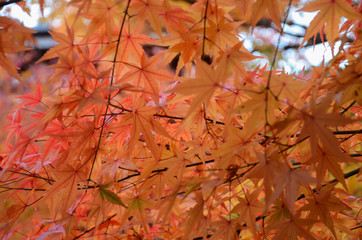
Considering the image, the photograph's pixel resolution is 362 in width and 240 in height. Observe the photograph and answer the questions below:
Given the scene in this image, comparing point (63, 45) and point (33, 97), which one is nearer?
point (63, 45)

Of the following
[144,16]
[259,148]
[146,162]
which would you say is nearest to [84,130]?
[146,162]

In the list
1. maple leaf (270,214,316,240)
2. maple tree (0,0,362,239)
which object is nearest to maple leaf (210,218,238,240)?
maple tree (0,0,362,239)

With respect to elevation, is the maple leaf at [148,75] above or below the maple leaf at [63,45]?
below

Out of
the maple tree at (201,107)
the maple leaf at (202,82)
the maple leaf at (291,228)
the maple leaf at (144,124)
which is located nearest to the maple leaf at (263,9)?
the maple tree at (201,107)

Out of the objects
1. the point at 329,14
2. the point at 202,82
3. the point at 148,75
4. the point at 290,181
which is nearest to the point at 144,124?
the point at 148,75

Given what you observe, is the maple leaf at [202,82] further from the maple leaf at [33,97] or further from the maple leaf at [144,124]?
the maple leaf at [33,97]

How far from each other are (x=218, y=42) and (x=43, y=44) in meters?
3.80

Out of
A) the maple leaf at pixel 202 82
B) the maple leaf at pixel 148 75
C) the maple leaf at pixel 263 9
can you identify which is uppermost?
the maple leaf at pixel 263 9

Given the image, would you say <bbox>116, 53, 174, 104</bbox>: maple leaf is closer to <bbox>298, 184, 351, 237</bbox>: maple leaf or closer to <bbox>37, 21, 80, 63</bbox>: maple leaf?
<bbox>37, 21, 80, 63</bbox>: maple leaf

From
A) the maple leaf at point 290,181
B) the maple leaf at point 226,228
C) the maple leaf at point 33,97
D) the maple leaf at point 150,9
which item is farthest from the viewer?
the maple leaf at point 33,97

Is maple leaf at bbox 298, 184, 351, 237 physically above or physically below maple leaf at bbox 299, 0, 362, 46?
below

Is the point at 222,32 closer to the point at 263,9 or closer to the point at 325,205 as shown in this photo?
the point at 263,9

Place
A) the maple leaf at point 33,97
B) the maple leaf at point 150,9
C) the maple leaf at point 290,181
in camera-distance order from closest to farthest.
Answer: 1. the maple leaf at point 290,181
2. the maple leaf at point 150,9
3. the maple leaf at point 33,97

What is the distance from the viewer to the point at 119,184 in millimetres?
877
